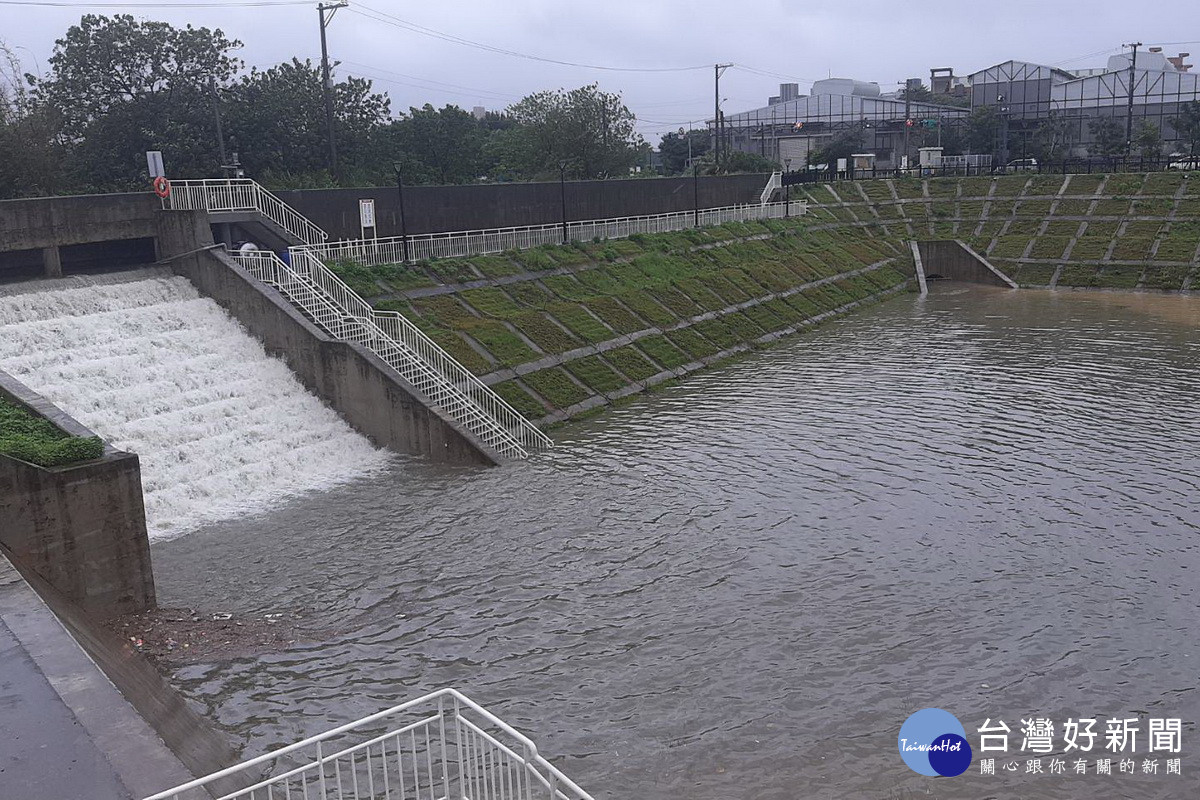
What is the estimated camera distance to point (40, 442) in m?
15.2

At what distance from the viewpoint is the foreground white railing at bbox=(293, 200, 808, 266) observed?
2964cm

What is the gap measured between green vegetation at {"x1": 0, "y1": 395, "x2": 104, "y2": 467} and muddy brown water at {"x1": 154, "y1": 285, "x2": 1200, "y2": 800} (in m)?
2.64

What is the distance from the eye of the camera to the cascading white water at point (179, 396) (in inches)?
794

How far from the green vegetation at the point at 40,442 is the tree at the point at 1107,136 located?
81.7 m

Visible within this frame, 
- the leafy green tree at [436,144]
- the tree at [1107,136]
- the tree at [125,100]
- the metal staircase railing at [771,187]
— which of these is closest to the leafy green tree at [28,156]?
the tree at [125,100]

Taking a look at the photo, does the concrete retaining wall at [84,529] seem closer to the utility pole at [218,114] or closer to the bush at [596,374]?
the bush at [596,374]

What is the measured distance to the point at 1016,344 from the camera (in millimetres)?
36219

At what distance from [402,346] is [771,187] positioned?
42.3 meters

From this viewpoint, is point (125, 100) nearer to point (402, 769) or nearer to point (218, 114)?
point (218, 114)

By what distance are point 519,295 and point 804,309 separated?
15.5 metres

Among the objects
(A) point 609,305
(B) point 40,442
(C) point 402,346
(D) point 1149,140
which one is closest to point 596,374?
(A) point 609,305

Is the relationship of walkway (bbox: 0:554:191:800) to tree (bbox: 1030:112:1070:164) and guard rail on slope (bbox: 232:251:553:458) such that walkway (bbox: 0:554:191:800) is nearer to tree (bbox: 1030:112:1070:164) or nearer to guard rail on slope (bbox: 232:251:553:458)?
guard rail on slope (bbox: 232:251:553:458)

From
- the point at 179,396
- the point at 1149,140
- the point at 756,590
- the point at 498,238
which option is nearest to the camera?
the point at 756,590

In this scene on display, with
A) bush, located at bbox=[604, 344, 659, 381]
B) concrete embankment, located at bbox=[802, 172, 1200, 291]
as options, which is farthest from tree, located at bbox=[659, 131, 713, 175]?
bush, located at bbox=[604, 344, 659, 381]
